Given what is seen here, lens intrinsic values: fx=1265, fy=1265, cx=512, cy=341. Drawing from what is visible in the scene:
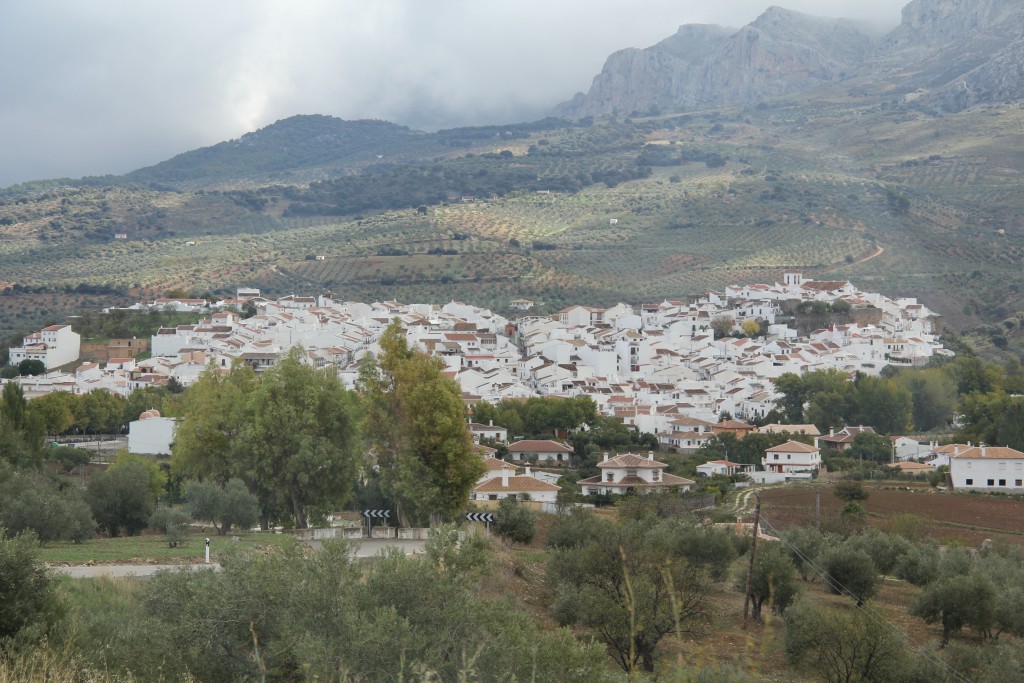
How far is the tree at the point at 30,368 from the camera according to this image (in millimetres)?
66000

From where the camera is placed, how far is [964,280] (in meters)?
97.3

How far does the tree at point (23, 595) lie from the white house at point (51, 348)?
2437 inches

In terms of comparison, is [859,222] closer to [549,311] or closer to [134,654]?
[549,311]

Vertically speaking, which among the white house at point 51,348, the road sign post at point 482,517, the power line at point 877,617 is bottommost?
the power line at point 877,617

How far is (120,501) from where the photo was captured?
21.8 m

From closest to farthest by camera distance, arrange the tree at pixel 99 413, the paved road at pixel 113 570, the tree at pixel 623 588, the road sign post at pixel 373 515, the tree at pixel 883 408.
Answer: the paved road at pixel 113 570
the tree at pixel 623 588
the road sign post at pixel 373 515
the tree at pixel 99 413
the tree at pixel 883 408

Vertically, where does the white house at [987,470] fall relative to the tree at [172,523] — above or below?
below

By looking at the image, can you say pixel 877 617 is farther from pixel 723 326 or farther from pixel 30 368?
pixel 723 326

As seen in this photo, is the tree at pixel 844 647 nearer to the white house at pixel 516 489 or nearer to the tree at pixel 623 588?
the tree at pixel 623 588

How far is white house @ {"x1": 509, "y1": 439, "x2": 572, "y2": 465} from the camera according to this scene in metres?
49.3

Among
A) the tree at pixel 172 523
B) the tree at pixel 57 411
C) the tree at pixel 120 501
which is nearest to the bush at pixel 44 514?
the tree at pixel 172 523

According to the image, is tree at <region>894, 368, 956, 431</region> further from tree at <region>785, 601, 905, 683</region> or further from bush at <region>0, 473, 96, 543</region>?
bush at <region>0, 473, 96, 543</region>

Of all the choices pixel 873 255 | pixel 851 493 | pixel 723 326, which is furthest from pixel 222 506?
pixel 873 255

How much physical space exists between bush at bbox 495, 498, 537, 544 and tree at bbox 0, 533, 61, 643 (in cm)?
1496
